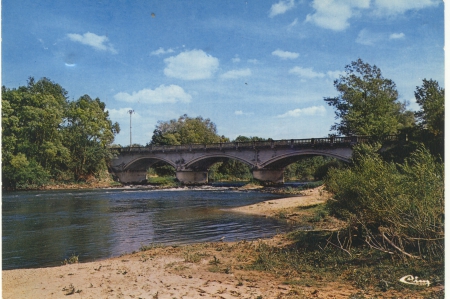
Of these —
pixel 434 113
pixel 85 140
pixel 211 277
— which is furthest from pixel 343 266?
pixel 85 140

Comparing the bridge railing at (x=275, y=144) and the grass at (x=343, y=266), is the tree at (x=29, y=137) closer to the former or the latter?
the bridge railing at (x=275, y=144)

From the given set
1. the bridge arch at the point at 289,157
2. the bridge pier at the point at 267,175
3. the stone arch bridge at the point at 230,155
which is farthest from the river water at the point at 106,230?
the bridge pier at the point at 267,175

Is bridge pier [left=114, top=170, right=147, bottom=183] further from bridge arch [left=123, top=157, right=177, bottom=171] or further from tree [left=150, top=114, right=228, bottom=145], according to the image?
tree [left=150, top=114, right=228, bottom=145]

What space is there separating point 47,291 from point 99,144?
5662cm

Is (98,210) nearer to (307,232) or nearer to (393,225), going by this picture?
(307,232)

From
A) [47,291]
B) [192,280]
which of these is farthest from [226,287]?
[47,291]

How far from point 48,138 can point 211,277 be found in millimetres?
51911

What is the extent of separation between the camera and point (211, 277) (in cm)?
987

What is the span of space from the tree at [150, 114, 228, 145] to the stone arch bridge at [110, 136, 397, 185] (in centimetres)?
→ 1075

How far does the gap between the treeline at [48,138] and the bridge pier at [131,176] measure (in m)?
3.09

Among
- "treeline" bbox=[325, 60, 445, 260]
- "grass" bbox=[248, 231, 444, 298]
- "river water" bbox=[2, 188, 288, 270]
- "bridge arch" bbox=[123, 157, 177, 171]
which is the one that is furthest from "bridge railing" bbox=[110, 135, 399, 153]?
"grass" bbox=[248, 231, 444, 298]

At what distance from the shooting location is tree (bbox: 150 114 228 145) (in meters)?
81.4

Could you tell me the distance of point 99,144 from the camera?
6350cm

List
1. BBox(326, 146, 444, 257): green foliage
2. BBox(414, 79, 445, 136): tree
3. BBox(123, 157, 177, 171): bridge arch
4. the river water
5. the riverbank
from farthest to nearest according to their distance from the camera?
BBox(123, 157, 177, 171): bridge arch
BBox(414, 79, 445, 136): tree
the river water
BBox(326, 146, 444, 257): green foliage
the riverbank
